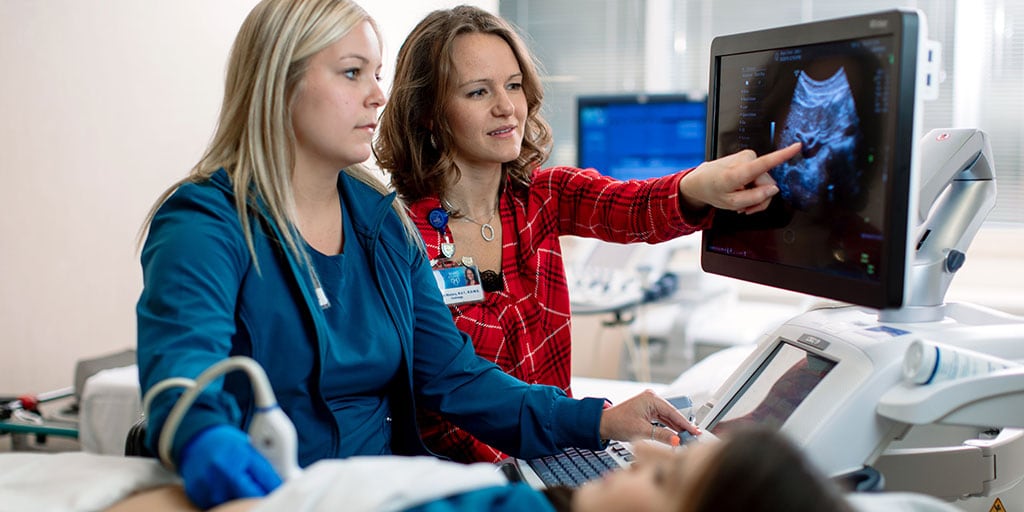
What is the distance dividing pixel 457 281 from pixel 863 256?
0.75m

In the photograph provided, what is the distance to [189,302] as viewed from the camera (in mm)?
1143

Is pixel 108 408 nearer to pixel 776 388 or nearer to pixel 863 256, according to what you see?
pixel 776 388

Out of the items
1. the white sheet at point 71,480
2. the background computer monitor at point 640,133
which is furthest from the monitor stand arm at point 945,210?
the background computer monitor at point 640,133

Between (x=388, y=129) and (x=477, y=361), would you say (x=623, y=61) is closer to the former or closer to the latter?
(x=388, y=129)

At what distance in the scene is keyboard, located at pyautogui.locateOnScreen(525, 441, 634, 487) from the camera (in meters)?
1.34

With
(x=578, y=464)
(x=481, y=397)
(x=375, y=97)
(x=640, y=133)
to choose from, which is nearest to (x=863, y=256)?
(x=578, y=464)

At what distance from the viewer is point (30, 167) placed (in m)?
3.54

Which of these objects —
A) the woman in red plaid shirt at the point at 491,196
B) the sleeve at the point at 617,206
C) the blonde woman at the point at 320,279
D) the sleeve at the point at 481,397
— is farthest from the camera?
the woman in red plaid shirt at the point at 491,196

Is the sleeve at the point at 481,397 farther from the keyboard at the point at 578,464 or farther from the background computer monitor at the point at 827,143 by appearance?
the background computer monitor at the point at 827,143

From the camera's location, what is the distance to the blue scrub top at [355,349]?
1367mm

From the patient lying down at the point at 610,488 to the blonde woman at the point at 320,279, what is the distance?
30cm

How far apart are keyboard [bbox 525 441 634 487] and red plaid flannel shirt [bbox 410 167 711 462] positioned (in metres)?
0.25

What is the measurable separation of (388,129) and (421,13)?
2.38 meters

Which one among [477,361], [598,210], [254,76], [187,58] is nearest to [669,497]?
[477,361]
